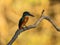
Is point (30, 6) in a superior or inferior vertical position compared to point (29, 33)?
superior

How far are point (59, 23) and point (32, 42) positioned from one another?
33cm

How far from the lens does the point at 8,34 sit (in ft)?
11.3

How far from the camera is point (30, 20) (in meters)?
3.50

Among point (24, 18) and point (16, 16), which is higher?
point (24, 18)

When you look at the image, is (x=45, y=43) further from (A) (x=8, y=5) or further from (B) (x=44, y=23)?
(A) (x=8, y=5)

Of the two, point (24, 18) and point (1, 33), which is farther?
point (1, 33)

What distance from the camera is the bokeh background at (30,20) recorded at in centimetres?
343

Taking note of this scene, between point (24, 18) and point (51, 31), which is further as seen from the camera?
point (51, 31)

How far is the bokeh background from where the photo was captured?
135 inches

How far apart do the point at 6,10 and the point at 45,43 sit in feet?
1.72

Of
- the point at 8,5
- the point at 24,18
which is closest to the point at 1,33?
the point at 8,5

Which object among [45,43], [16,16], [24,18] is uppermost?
[24,18]

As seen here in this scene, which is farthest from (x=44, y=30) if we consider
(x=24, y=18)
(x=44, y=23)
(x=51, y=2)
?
(x=24, y=18)

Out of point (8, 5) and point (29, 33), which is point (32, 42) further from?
point (8, 5)
